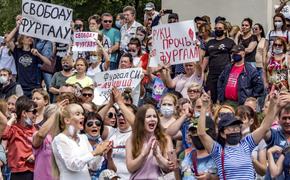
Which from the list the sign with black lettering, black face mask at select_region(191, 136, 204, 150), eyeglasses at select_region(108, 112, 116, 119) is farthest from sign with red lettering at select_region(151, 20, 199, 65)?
black face mask at select_region(191, 136, 204, 150)

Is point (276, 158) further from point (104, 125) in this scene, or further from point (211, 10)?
point (211, 10)

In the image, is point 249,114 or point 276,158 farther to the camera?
point 249,114

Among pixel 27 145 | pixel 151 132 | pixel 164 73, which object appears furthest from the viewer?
pixel 164 73

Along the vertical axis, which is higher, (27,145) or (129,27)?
(129,27)

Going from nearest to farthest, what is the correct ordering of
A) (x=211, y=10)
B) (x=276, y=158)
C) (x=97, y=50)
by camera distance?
(x=276, y=158), (x=97, y=50), (x=211, y=10)

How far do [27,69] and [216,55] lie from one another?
384 centimetres

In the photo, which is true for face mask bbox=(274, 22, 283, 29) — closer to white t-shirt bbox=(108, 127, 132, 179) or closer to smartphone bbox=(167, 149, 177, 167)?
white t-shirt bbox=(108, 127, 132, 179)

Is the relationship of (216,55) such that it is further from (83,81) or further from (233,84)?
(83,81)

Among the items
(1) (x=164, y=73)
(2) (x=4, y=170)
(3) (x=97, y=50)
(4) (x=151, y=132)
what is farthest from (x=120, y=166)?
(3) (x=97, y=50)

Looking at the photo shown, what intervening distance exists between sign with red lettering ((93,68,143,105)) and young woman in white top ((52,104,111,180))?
12.3 feet

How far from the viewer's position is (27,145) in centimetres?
1312

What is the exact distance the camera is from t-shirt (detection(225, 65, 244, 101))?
16703 millimetres

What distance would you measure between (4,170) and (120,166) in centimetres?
195

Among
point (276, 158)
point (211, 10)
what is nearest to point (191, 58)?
point (276, 158)
